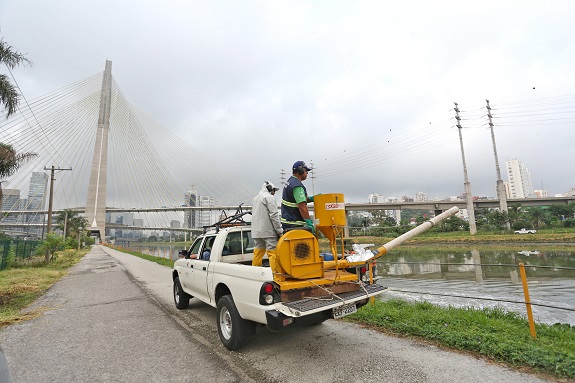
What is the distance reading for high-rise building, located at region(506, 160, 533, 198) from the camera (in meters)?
122

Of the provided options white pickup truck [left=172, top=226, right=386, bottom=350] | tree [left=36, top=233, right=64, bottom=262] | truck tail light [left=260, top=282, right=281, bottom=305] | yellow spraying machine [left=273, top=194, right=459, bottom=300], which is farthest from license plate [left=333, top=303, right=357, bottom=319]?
tree [left=36, top=233, right=64, bottom=262]

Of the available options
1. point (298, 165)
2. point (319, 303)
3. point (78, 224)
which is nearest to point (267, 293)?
point (319, 303)

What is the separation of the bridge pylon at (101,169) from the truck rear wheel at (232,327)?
5103cm

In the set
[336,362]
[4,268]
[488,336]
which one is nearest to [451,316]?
[488,336]

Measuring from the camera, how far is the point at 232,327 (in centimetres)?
390

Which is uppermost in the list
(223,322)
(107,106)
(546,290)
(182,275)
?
(107,106)

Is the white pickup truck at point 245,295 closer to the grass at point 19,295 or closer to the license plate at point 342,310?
the license plate at point 342,310

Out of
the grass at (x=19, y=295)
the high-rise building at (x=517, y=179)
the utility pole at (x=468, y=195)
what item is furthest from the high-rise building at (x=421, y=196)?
the grass at (x=19, y=295)

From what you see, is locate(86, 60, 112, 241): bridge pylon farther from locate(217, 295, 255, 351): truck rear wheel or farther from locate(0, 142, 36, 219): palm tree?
locate(217, 295, 255, 351): truck rear wheel

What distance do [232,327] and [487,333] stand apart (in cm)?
348

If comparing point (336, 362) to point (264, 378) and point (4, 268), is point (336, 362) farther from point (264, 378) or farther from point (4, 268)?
point (4, 268)

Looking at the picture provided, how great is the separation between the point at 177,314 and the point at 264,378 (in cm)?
356

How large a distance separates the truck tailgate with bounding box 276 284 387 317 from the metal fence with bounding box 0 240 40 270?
58.8ft

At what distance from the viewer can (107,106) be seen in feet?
150
